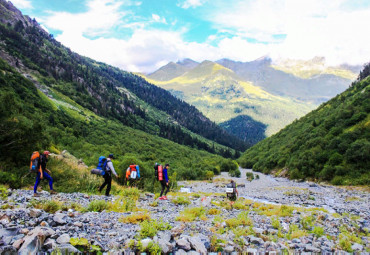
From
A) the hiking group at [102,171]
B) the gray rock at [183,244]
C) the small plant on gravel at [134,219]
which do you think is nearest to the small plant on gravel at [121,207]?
the small plant on gravel at [134,219]

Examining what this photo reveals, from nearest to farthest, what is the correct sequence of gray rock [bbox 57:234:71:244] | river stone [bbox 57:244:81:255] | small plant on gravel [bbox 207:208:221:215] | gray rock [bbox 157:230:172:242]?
river stone [bbox 57:244:81:255], gray rock [bbox 57:234:71:244], gray rock [bbox 157:230:172:242], small plant on gravel [bbox 207:208:221:215]

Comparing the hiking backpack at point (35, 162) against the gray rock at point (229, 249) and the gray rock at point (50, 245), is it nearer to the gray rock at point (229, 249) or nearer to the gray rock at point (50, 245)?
the gray rock at point (50, 245)

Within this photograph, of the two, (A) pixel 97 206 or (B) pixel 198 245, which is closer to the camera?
(B) pixel 198 245

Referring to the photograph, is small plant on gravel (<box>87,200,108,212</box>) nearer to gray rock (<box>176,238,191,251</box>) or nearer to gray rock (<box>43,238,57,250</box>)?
gray rock (<box>43,238,57,250</box>)

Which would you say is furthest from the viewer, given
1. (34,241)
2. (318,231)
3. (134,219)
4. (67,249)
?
(134,219)

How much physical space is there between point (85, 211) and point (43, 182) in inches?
286

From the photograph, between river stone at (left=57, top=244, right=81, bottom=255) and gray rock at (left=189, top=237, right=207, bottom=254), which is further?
gray rock at (left=189, top=237, right=207, bottom=254)

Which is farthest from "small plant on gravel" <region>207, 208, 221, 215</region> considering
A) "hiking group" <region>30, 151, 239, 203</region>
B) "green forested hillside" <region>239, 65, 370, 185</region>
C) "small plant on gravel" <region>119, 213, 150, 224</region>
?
"green forested hillside" <region>239, 65, 370, 185</region>

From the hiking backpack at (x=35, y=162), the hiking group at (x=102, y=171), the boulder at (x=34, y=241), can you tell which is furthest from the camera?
the hiking group at (x=102, y=171)

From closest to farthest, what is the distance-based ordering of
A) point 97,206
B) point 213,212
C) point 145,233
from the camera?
1. point 145,233
2. point 97,206
3. point 213,212

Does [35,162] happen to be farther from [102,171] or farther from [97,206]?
[97,206]

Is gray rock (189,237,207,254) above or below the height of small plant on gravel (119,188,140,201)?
above

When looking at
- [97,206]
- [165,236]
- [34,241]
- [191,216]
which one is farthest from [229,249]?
[97,206]

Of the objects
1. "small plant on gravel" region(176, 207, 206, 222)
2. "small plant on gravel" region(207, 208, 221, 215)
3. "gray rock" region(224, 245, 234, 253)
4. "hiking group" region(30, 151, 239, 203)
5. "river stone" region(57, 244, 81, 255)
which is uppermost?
"hiking group" region(30, 151, 239, 203)
